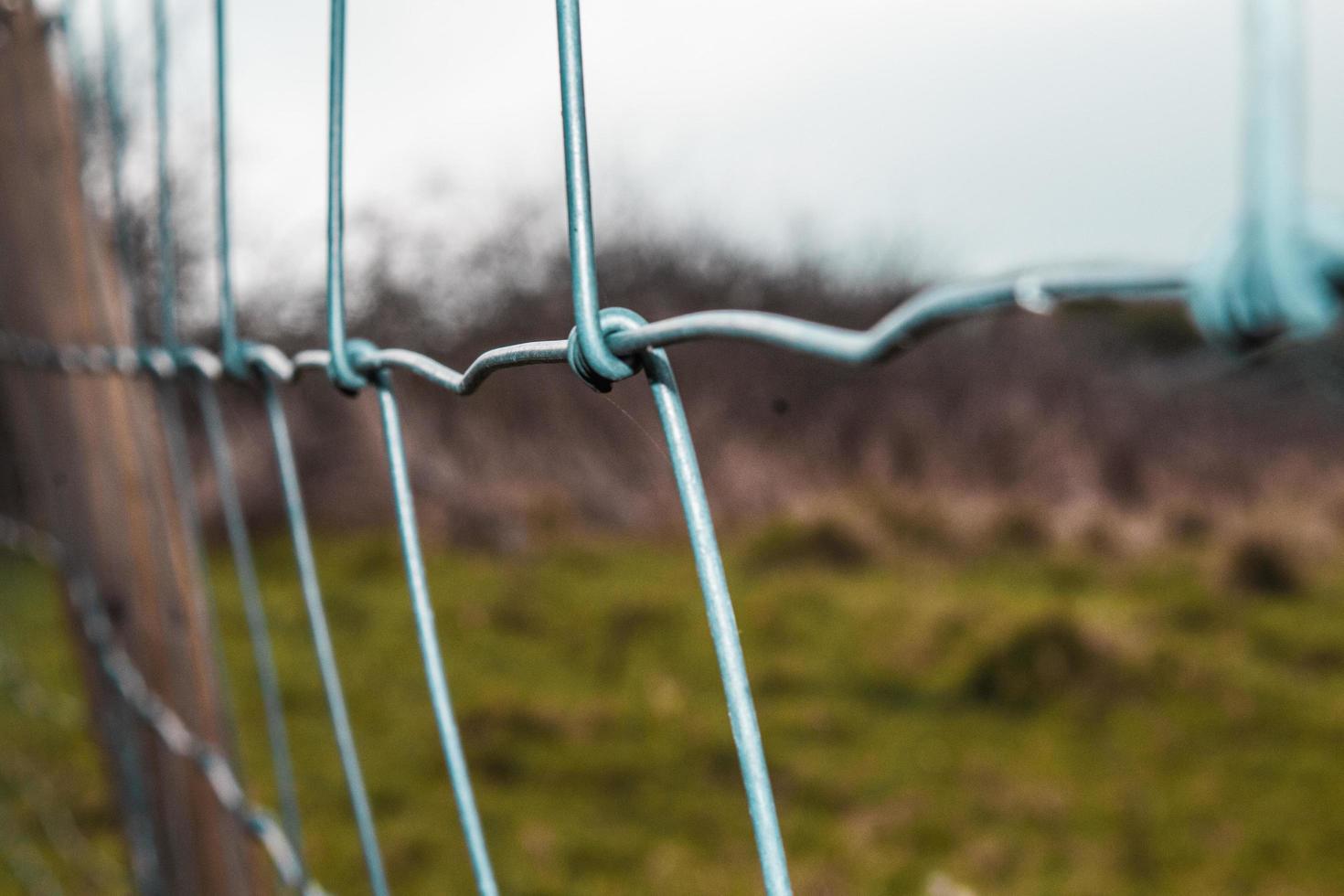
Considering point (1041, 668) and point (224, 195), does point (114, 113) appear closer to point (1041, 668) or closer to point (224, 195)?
point (224, 195)

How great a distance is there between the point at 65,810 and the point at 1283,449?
4215 millimetres

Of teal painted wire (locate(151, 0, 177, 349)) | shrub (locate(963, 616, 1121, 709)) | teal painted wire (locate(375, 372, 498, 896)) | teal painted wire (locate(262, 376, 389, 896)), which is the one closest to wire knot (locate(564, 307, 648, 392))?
teal painted wire (locate(375, 372, 498, 896))

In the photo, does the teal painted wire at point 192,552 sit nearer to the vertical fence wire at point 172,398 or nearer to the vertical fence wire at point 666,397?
the vertical fence wire at point 172,398

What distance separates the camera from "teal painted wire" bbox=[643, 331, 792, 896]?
1.08 ft

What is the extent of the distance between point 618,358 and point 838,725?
2440 millimetres

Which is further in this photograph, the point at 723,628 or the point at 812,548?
the point at 812,548

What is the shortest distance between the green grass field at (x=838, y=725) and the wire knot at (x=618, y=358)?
1.77m

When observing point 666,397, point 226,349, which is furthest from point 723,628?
point 226,349

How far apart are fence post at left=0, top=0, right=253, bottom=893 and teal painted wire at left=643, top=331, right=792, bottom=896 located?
35.6 inches

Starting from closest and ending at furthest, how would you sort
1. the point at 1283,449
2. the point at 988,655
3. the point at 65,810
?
the point at 65,810 < the point at 988,655 < the point at 1283,449

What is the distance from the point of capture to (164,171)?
82 centimetres

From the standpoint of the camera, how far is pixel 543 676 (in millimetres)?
3104

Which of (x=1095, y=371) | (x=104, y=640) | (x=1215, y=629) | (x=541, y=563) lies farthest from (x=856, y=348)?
(x=1095, y=371)

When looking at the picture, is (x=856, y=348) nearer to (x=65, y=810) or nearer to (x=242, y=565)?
(x=242, y=565)
